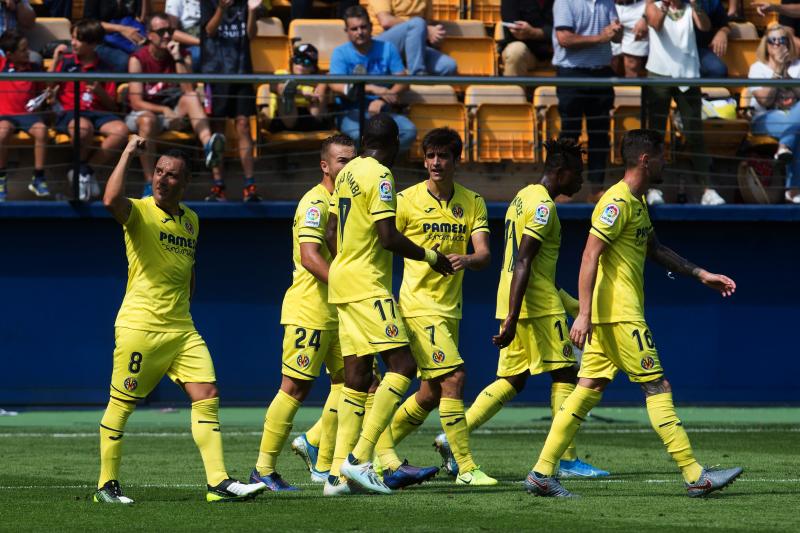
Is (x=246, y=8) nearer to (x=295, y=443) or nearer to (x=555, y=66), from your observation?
(x=555, y=66)

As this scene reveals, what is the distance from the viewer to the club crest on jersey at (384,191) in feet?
28.2

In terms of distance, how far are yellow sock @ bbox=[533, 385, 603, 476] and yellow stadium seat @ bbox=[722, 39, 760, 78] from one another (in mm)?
10438

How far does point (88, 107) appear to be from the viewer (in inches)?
602

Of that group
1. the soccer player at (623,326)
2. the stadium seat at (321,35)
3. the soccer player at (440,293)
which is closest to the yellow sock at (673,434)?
the soccer player at (623,326)

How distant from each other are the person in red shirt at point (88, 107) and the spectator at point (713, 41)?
680 centimetres

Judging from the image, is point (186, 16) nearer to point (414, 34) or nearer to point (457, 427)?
point (414, 34)

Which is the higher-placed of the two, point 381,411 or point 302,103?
point 302,103

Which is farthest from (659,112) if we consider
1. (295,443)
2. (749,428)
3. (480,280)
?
(295,443)

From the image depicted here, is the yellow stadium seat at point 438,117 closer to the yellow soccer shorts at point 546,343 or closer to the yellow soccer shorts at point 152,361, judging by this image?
the yellow soccer shorts at point 546,343

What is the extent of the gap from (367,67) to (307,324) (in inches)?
265

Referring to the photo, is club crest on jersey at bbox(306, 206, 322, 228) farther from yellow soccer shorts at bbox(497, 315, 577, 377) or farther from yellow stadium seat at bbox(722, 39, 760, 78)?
yellow stadium seat at bbox(722, 39, 760, 78)

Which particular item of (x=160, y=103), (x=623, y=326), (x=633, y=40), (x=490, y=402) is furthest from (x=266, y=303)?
(x=623, y=326)

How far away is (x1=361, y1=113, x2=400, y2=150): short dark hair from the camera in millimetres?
8836

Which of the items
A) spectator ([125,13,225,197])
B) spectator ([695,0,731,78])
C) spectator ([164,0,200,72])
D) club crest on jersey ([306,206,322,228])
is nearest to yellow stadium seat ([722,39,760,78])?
spectator ([695,0,731,78])
